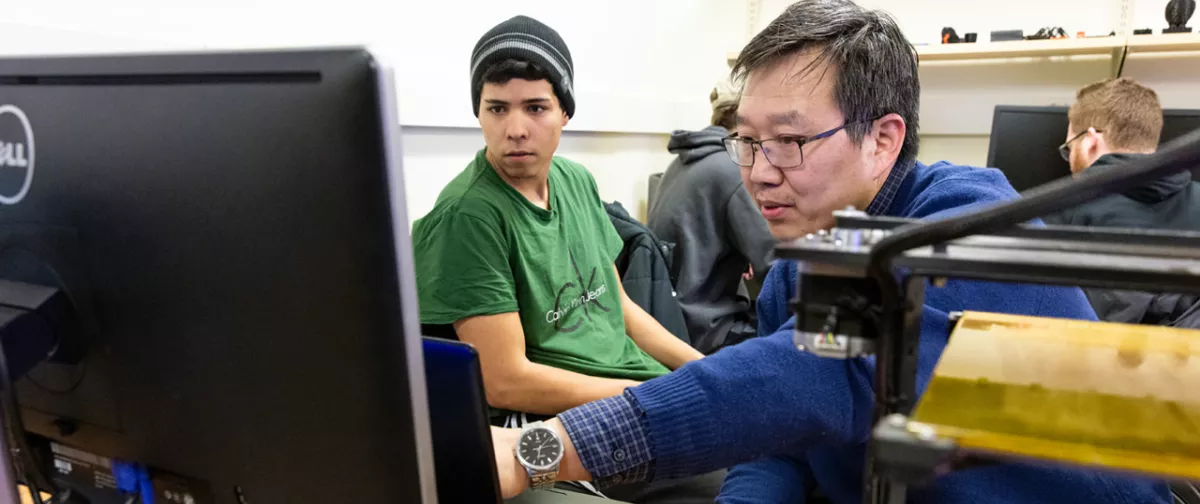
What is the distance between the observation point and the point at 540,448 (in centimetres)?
73

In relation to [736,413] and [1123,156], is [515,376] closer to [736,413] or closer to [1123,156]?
[736,413]

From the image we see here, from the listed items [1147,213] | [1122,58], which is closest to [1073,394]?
[1147,213]

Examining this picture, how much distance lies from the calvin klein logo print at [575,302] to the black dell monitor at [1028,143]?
1.67 meters

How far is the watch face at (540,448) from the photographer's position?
0.73m

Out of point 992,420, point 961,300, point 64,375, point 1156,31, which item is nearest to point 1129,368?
point 992,420

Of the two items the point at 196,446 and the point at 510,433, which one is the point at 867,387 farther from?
the point at 196,446

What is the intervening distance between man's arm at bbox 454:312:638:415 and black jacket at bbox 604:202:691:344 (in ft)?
1.85

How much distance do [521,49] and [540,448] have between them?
35.8 inches

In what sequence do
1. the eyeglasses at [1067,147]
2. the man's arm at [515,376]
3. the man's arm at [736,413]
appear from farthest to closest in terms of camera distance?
the eyeglasses at [1067,147] < the man's arm at [515,376] < the man's arm at [736,413]

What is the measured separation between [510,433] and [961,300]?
445mm

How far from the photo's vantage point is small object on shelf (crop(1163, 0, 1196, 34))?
2.67 m

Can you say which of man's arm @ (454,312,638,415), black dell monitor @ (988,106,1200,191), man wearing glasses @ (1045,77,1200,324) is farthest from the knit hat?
black dell monitor @ (988,106,1200,191)

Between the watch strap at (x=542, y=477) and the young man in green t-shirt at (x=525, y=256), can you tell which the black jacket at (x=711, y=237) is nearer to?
the young man in green t-shirt at (x=525, y=256)

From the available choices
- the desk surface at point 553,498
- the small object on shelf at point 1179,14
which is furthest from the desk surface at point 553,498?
the small object on shelf at point 1179,14
